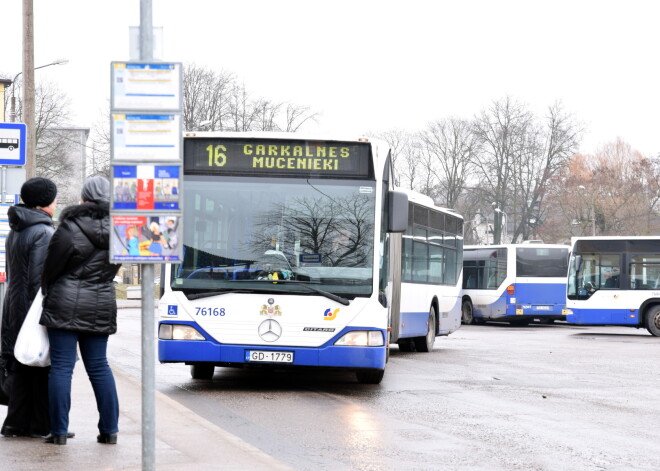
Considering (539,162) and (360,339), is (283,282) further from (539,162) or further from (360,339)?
(539,162)

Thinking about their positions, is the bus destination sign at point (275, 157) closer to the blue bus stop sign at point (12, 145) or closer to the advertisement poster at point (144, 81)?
the blue bus stop sign at point (12, 145)

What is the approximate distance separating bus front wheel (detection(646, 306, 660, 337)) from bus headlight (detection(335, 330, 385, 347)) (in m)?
20.1

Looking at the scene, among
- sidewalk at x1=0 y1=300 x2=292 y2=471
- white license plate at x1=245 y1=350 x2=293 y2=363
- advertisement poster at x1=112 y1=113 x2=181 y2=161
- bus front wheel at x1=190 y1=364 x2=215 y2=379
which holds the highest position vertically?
advertisement poster at x1=112 y1=113 x2=181 y2=161

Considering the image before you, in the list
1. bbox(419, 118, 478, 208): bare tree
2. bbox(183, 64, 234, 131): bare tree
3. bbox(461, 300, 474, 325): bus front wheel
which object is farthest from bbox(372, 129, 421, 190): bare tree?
bbox(461, 300, 474, 325): bus front wheel

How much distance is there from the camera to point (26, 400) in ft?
26.0

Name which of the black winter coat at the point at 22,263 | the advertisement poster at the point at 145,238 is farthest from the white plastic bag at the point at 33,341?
the advertisement poster at the point at 145,238

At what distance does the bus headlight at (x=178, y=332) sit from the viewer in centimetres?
1261

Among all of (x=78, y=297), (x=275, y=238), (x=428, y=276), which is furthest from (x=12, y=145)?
(x=428, y=276)

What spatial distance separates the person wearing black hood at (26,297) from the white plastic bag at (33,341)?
0.65ft

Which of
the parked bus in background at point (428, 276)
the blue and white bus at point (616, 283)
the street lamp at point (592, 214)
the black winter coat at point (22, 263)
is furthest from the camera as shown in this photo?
the street lamp at point (592, 214)

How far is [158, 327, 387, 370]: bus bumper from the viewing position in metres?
12.5

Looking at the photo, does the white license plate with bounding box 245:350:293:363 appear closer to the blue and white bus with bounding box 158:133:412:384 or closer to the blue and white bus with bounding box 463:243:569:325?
the blue and white bus with bounding box 158:133:412:384

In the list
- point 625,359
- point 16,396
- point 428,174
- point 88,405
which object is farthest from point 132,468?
→ point 428,174

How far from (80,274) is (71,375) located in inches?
26.9
